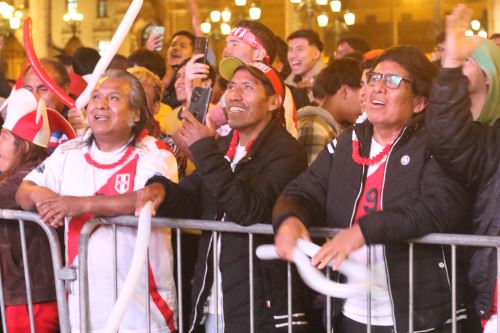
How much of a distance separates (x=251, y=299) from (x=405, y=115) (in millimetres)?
1094

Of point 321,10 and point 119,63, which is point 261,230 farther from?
point 321,10

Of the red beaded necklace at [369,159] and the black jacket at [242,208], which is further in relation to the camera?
the black jacket at [242,208]

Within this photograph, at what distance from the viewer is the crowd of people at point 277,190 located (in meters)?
3.96

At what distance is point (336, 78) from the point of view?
20.2ft

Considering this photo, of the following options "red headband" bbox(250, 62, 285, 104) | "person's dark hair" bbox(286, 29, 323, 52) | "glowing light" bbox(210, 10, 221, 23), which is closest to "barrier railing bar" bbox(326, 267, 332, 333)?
"red headband" bbox(250, 62, 285, 104)

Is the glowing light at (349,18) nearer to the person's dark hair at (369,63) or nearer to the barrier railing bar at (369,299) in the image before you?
the person's dark hair at (369,63)

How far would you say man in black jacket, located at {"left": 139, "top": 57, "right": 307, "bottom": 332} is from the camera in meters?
4.32

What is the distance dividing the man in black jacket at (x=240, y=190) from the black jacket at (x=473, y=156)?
912 mm

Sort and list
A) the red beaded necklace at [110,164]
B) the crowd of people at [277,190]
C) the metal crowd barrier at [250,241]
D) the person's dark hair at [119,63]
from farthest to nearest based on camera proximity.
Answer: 1. the person's dark hair at [119,63]
2. the red beaded necklace at [110,164]
3. the crowd of people at [277,190]
4. the metal crowd barrier at [250,241]

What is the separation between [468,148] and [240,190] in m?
1.04

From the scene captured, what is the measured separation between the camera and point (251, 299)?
4.38m

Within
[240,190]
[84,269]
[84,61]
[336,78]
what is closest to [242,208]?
Answer: [240,190]

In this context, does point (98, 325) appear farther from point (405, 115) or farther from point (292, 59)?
point (292, 59)

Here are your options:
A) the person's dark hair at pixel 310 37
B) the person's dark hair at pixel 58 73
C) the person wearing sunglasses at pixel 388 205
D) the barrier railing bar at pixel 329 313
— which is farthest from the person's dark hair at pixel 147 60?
the barrier railing bar at pixel 329 313
